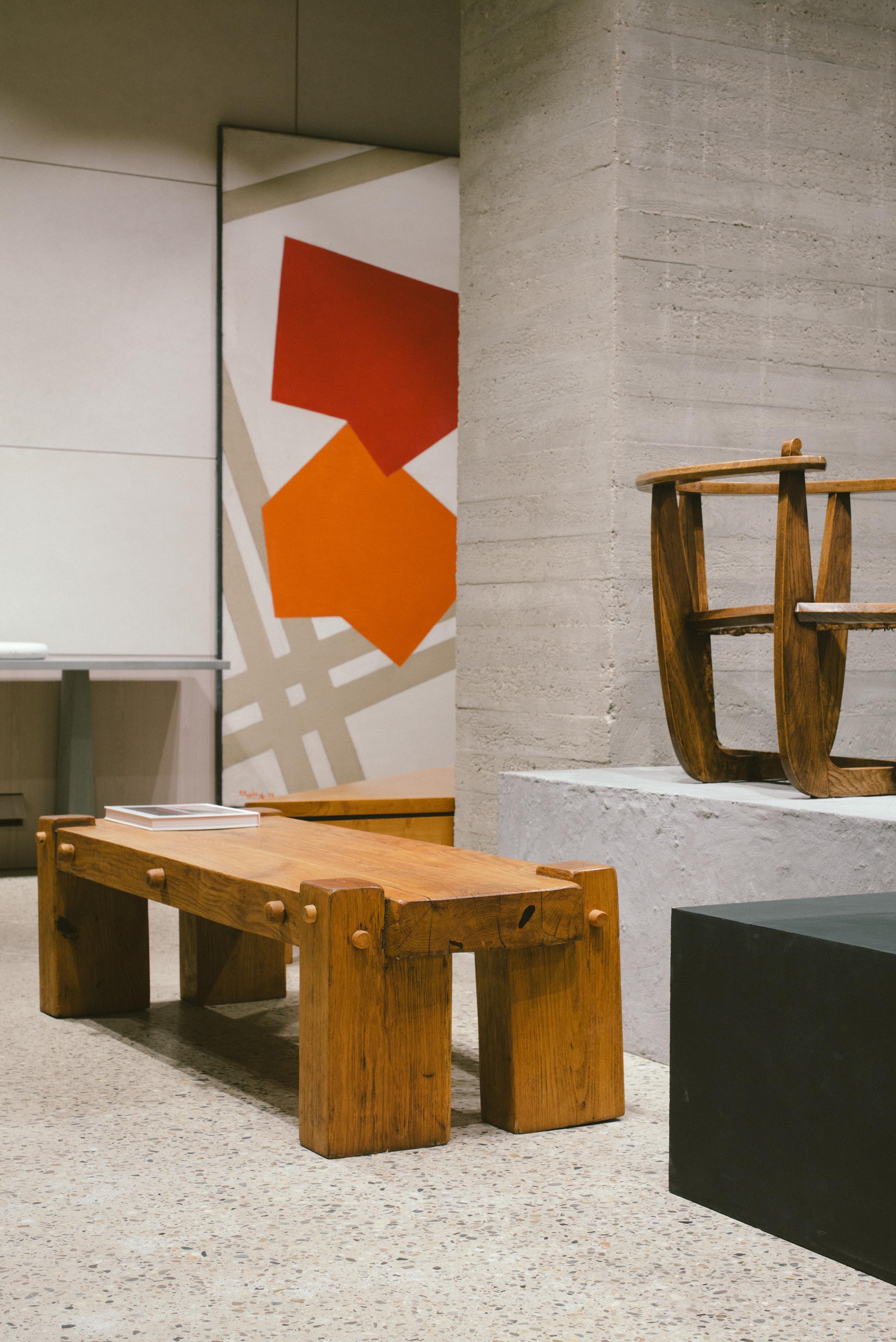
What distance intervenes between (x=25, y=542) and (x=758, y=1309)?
14.8ft

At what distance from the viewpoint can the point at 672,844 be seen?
122 inches

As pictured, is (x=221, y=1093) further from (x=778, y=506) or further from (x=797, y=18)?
(x=797, y=18)

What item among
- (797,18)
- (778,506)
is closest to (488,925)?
(778,506)

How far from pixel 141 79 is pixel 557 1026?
466 centimetres

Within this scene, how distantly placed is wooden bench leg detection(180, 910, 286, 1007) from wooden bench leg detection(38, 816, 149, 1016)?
109mm

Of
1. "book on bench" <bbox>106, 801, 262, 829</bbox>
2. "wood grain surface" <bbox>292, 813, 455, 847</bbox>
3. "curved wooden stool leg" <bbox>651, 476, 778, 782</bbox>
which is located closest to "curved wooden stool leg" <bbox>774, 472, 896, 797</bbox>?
"curved wooden stool leg" <bbox>651, 476, 778, 782</bbox>

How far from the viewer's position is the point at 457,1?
6.35 m

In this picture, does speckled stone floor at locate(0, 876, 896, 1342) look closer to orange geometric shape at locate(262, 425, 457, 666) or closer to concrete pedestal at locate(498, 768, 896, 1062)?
concrete pedestal at locate(498, 768, 896, 1062)

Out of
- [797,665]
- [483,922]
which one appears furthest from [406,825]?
[483,922]

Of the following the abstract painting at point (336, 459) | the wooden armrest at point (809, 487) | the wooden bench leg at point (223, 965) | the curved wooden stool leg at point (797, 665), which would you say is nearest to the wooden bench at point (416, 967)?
the wooden bench leg at point (223, 965)

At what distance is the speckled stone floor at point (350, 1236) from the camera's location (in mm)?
1726

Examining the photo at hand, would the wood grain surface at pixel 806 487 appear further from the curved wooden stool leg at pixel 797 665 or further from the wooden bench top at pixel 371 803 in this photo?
the wooden bench top at pixel 371 803

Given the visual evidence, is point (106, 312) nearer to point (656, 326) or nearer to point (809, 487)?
point (656, 326)

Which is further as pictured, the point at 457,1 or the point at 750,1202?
the point at 457,1
